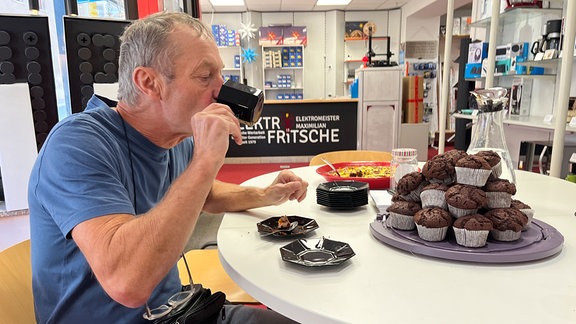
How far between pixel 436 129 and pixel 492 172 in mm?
8179

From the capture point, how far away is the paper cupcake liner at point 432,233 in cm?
88

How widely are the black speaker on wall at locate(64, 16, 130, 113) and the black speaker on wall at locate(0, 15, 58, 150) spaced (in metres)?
0.13

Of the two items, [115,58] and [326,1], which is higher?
[326,1]

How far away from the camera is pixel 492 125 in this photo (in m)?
1.16

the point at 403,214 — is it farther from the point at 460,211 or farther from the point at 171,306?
the point at 171,306

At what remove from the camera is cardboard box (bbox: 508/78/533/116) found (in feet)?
13.5

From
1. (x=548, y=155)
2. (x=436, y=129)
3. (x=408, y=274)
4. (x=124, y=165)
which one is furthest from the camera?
(x=436, y=129)

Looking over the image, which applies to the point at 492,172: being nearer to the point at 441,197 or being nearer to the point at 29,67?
the point at 441,197

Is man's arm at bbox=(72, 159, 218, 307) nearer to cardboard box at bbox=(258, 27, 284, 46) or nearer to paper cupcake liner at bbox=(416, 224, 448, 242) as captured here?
paper cupcake liner at bbox=(416, 224, 448, 242)

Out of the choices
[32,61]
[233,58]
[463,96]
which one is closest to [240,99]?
[32,61]

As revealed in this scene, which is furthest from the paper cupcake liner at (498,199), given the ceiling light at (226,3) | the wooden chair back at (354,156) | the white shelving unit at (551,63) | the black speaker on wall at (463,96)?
the ceiling light at (226,3)

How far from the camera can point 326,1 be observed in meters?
8.59

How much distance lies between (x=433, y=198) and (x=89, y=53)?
167cm

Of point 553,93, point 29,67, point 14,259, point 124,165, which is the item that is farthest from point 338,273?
point 553,93
